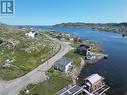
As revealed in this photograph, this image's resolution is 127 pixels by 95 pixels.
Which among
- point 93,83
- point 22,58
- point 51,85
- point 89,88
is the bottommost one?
point 89,88

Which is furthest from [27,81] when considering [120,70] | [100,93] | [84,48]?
[84,48]

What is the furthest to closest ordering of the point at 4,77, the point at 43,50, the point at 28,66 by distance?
1. the point at 43,50
2. the point at 28,66
3. the point at 4,77

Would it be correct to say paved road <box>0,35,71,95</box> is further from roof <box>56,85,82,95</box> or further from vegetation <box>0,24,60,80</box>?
roof <box>56,85,82,95</box>

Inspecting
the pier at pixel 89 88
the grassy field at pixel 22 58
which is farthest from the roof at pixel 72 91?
the grassy field at pixel 22 58

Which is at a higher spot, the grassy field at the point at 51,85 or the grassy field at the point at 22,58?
the grassy field at the point at 22,58

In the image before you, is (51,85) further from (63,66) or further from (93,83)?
(63,66)

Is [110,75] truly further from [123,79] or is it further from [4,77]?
[4,77]

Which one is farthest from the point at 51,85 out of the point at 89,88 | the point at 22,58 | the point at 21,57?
the point at 21,57

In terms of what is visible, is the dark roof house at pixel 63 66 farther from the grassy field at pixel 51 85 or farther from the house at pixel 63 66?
the grassy field at pixel 51 85
